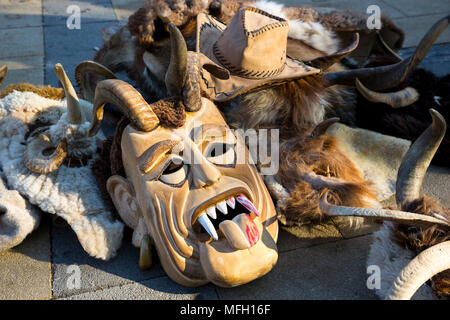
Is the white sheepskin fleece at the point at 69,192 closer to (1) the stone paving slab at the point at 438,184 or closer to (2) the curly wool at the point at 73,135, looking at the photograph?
(2) the curly wool at the point at 73,135

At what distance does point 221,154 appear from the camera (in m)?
2.48

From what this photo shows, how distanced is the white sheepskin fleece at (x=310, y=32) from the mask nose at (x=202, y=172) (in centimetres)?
168

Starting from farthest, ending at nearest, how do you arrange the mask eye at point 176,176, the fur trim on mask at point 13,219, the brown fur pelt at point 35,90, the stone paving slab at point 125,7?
the stone paving slab at point 125,7 < the brown fur pelt at point 35,90 < the fur trim on mask at point 13,219 < the mask eye at point 176,176

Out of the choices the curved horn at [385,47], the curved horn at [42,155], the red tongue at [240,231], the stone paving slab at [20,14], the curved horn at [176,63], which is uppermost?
the curved horn at [176,63]

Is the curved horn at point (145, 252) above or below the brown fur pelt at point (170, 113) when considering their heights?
below

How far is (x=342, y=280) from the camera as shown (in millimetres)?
2502

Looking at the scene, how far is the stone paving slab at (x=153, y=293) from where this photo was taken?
242 centimetres

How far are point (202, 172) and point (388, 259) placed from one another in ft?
3.73

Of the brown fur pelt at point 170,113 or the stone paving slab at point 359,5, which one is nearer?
the brown fur pelt at point 170,113

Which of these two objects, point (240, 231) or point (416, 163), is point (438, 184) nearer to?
point (416, 163)

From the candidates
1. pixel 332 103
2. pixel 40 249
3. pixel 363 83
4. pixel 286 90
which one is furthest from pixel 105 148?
pixel 363 83

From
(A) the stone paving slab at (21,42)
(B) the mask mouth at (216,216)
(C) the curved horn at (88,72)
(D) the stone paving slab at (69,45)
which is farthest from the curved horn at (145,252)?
(A) the stone paving slab at (21,42)

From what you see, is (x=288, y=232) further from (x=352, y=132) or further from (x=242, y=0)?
(x=242, y=0)

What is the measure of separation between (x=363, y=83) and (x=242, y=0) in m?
1.28
